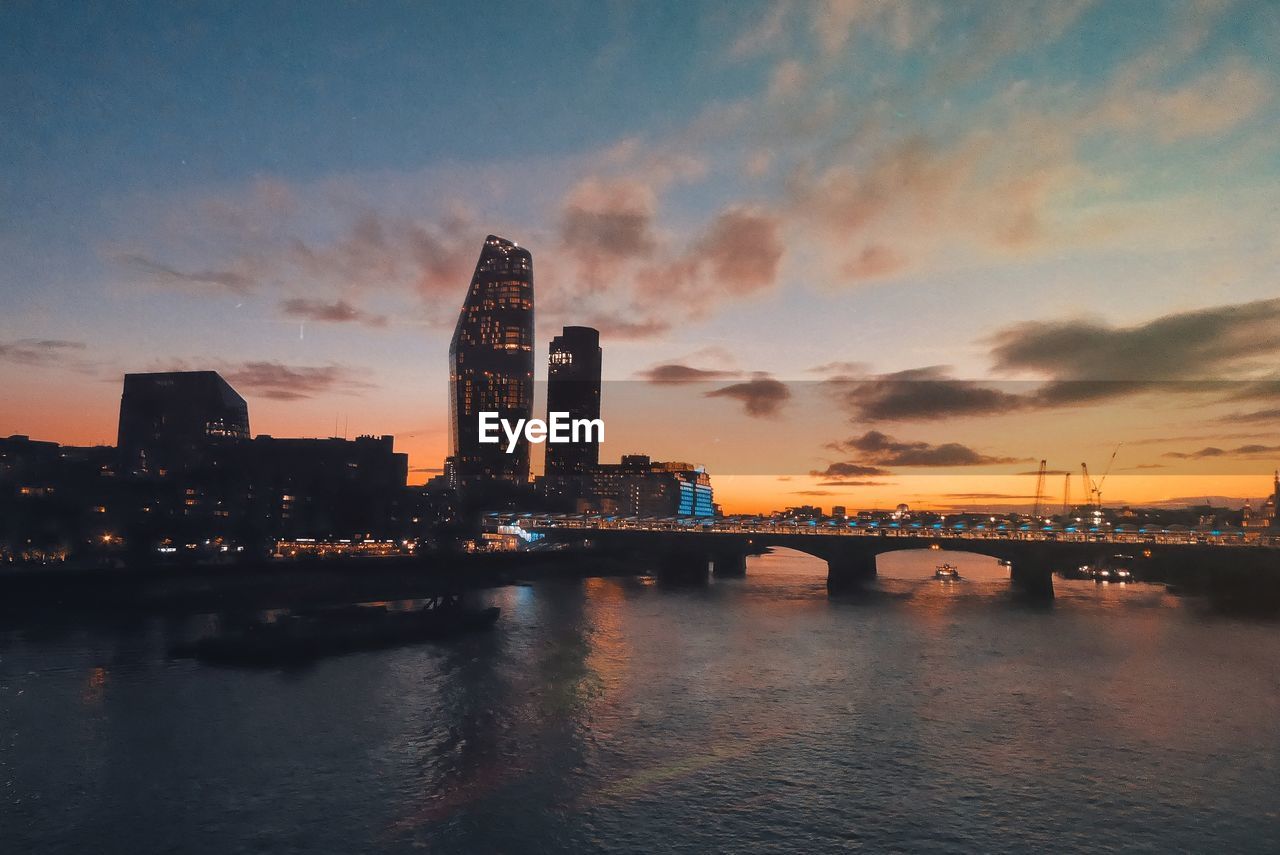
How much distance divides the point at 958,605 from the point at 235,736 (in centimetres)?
9373

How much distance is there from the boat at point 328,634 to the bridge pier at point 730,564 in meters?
88.7

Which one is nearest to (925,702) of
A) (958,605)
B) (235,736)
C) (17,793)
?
(235,736)

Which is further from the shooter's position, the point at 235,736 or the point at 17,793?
the point at 235,736

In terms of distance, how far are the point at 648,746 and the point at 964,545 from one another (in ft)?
320

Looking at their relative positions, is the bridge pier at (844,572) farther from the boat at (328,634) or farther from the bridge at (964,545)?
the boat at (328,634)

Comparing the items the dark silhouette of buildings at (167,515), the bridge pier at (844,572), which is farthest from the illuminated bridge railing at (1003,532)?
the dark silhouette of buildings at (167,515)

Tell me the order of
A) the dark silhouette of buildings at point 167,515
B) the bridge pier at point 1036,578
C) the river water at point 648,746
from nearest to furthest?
the river water at point 648,746 → the bridge pier at point 1036,578 → the dark silhouette of buildings at point 167,515

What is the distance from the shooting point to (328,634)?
74.1 m

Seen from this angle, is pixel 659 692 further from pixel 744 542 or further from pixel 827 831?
pixel 744 542

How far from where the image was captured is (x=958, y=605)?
110 metres

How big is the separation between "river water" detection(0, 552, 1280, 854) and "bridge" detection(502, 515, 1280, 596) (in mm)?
41766

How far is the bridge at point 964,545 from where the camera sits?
115 metres

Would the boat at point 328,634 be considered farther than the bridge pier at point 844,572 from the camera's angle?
No

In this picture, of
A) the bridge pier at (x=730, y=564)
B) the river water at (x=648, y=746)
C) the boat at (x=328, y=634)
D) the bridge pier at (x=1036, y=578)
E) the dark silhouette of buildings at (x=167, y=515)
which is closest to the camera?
the river water at (x=648, y=746)
